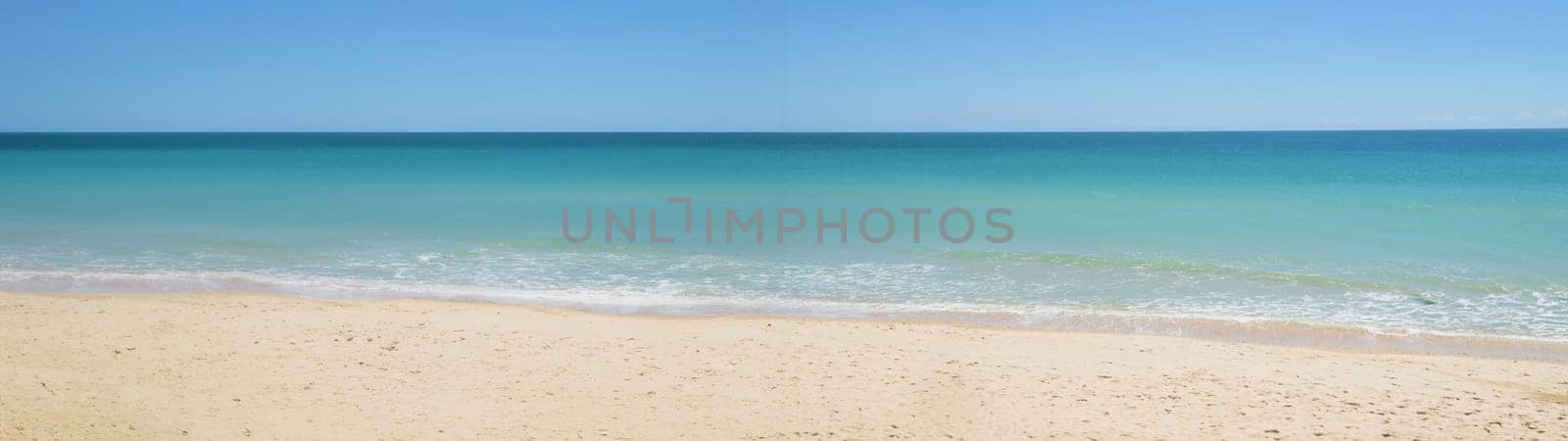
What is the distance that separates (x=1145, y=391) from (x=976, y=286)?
141 inches

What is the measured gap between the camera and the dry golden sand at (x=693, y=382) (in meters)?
4.66

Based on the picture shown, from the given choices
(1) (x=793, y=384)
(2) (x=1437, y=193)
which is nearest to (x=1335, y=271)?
(1) (x=793, y=384)

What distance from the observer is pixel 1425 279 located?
29.7 ft

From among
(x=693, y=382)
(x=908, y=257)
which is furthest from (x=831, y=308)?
(x=908, y=257)

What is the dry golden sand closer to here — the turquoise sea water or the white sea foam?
the white sea foam

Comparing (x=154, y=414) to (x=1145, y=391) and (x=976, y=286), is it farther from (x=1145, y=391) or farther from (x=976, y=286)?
(x=976, y=286)

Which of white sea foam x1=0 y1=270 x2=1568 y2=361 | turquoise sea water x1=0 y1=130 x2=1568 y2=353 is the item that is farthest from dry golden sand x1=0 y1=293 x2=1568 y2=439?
turquoise sea water x1=0 y1=130 x2=1568 y2=353

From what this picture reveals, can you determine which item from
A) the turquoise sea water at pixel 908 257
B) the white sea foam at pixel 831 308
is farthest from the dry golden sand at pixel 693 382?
Result: the turquoise sea water at pixel 908 257

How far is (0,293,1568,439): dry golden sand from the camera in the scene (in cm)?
466

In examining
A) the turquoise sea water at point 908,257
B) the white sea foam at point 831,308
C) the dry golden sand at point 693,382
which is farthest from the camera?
the turquoise sea water at point 908,257

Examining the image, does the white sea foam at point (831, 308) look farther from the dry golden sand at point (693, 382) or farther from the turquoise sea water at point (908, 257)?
the dry golden sand at point (693, 382)

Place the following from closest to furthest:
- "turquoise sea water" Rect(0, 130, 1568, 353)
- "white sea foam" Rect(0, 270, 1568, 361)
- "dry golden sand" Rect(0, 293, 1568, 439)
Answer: "dry golden sand" Rect(0, 293, 1568, 439), "white sea foam" Rect(0, 270, 1568, 361), "turquoise sea water" Rect(0, 130, 1568, 353)

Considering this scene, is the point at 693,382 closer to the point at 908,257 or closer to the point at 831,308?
the point at 831,308

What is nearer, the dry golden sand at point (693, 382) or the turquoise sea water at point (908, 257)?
the dry golden sand at point (693, 382)
